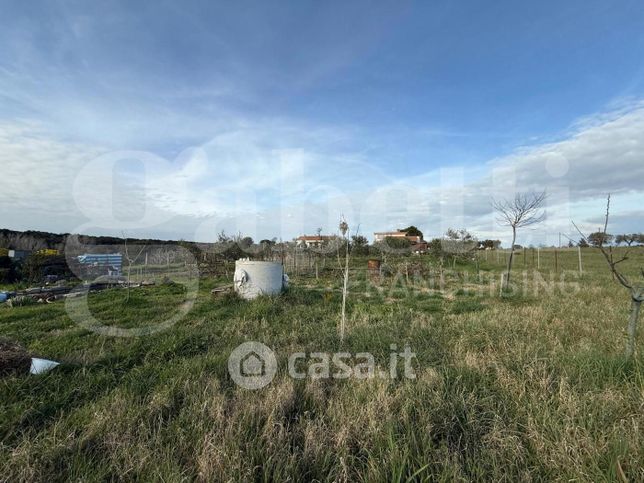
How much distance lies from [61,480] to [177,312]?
5694 millimetres

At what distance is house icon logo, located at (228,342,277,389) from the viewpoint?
3.49 meters

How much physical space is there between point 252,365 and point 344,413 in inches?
65.5

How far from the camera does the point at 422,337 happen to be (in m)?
4.91

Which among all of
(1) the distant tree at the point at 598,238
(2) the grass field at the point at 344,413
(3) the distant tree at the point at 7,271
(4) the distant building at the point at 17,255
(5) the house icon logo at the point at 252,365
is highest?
(1) the distant tree at the point at 598,238

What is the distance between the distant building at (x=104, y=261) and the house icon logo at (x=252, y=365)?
14014 millimetres

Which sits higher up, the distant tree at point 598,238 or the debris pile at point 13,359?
the distant tree at point 598,238

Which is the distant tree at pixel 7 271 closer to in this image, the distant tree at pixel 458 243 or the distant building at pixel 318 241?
the distant building at pixel 318 241

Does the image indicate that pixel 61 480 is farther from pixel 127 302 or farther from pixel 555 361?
pixel 127 302

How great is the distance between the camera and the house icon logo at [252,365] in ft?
11.5

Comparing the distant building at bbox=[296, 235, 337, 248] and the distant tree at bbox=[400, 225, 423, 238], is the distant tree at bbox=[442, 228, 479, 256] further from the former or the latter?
the distant tree at bbox=[400, 225, 423, 238]

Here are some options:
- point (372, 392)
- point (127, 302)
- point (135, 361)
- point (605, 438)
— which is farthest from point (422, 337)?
point (127, 302)

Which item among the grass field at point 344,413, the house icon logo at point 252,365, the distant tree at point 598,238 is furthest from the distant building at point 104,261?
the distant tree at point 598,238

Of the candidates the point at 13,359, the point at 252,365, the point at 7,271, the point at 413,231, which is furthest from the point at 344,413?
the point at 413,231

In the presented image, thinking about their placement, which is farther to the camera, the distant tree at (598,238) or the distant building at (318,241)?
A: the distant building at (318,241)
